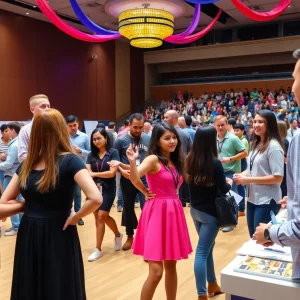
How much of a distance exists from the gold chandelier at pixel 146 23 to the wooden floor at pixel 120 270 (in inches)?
212

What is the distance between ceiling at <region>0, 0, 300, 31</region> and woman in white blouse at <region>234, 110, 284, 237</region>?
11409 millimetres

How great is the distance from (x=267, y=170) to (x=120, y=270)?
1734mm

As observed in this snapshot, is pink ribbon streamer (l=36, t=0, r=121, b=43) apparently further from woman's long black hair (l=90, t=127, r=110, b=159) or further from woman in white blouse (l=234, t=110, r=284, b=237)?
woman in white blouse (l=234, t=110, r=284, b=237)

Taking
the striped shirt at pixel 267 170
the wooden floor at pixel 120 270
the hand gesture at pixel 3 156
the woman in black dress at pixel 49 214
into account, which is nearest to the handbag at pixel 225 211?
the striped shirt at pixel 267 170

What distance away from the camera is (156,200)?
2582 millimetres

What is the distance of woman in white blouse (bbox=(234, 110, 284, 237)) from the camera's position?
2793 mm

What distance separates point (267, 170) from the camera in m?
2.86

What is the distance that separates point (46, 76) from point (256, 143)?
43.6 feet

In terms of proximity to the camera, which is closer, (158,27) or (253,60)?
(158,27)

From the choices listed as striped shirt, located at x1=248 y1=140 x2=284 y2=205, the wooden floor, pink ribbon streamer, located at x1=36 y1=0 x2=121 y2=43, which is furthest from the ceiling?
striped shirt, located at x1=248 y1=140 x2=284 y2=205

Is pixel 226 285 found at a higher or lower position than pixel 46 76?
lower

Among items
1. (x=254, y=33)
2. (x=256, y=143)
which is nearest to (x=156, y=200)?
(x=256, y=143)

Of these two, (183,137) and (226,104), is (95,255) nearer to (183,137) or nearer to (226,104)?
(183,137)

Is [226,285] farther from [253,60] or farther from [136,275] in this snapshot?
[253,60]
